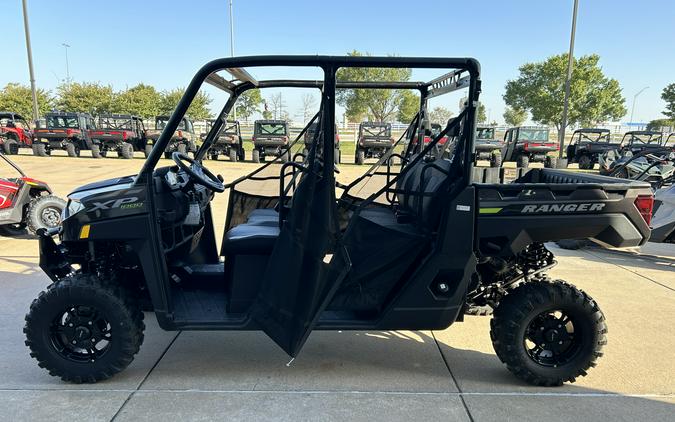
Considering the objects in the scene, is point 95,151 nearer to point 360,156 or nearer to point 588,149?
point 360,156

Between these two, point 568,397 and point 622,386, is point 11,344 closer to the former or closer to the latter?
point 568,397

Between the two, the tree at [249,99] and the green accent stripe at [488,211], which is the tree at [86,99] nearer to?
the tree at [249,99]

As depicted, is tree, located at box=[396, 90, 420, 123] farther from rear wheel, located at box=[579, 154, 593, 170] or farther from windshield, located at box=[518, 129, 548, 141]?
rear wheel, located at box=[579, 154, 593, 170]

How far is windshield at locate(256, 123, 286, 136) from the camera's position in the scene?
19.4 m

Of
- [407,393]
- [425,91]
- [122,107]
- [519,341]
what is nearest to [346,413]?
[407,393]

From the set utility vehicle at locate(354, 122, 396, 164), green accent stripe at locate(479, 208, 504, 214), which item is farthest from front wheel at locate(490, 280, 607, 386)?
utility vehicle at locate(354, 122, 396, 164)

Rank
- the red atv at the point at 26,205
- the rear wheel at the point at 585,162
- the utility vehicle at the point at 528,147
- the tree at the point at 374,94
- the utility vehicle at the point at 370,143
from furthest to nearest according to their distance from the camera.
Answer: the rear wheel at the point at 585,162
the utility vehicle at the point at 528,147
the utility vehicle at the point at 370,143
the red atv at the point at 26,205
the tree at the point at 374,94

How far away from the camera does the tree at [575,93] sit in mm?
42312

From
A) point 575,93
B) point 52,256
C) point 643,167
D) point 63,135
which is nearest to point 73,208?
point 52,256

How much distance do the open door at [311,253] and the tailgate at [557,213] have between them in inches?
34.1

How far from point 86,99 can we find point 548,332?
4730 cm

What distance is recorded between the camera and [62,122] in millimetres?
20750

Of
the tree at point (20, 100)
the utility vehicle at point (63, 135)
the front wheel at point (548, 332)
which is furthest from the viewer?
the tree at point (20, 100)

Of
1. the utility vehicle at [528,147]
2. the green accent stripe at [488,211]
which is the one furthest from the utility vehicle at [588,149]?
the green accent stripe at [488,211]
